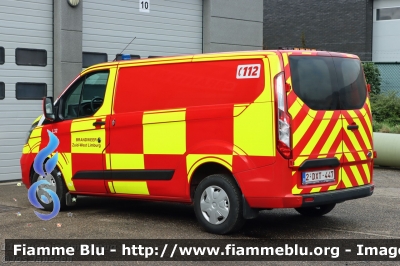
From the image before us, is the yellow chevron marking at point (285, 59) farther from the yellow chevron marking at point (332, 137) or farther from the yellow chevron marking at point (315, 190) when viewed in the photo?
the yellow chevron marking at point (315, 190)

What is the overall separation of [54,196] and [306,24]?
28278mm

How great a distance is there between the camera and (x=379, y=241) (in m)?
7.25

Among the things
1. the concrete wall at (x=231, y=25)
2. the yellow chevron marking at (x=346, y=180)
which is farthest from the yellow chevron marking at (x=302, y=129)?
the concrete wall at (x=231, y=25)

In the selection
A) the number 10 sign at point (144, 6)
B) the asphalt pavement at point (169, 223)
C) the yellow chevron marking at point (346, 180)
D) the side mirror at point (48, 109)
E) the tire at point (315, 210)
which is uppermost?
the number 10 sign at point (144, 6)

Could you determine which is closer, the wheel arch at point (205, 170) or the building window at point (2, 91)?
the wheel arch at point (205, 170)

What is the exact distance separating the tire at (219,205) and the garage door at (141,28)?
6595mm

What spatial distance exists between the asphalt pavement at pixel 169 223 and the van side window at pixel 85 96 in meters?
1.32

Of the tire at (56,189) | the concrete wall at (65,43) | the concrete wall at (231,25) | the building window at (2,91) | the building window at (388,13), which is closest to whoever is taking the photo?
the tire at (56,189)

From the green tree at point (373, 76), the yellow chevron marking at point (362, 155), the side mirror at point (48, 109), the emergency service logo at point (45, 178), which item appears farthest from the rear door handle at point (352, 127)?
the green tree at point (373, 76)

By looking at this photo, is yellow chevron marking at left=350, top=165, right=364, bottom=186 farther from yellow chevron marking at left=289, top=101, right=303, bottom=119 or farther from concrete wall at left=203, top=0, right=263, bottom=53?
concrete wall at left=203, top=0, right=263, bottom=53

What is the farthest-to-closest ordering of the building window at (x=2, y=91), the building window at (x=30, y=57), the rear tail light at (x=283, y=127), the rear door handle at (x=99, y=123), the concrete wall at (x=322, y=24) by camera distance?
the concrete wall at (x=322, y=24)
the building window at (x=30, y=57)
the building window at (x=2, y=91)
the rear door handle at (x=99, y=123)
the rear tail light at (x=283, y=127)

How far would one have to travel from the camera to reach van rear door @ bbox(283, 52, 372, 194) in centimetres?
722

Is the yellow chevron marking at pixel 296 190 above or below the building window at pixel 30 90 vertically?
below

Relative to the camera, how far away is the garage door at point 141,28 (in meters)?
13.6
